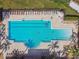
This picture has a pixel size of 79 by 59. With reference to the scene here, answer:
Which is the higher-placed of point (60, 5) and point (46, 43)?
point (60, 5)

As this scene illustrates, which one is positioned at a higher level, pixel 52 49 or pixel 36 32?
pixel 36 32

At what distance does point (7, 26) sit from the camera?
103ft

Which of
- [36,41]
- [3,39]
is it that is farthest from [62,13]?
[3,39]

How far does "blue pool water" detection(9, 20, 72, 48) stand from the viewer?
31.5m

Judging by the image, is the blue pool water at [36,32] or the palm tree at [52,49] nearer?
the blue pool water at [36,32]

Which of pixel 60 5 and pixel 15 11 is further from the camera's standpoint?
pixel 60 5

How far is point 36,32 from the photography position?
3148 cm

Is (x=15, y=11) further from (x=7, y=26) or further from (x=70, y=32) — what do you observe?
(x=70, y=32)

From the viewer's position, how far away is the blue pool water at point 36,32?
103 feet

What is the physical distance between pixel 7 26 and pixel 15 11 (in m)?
1.35

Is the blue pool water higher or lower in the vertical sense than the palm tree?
higher

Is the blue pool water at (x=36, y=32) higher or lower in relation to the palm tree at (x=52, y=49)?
higher

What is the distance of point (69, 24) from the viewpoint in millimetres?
31484

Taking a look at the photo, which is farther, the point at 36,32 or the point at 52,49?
the point at 52,49
